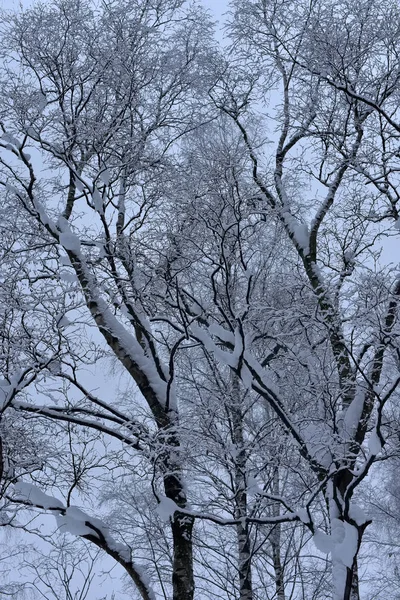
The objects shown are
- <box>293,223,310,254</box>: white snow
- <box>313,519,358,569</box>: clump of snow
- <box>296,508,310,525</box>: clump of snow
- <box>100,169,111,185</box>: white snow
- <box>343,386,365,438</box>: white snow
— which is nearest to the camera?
<box>313,519,358,569</box>: clump of snow

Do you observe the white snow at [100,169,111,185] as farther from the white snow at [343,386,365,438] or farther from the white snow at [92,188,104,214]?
the white snow at [343,386,365,438]

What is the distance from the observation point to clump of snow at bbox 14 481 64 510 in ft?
21.1

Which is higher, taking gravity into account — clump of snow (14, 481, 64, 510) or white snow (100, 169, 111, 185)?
white snow (100, 169, 111, 185)

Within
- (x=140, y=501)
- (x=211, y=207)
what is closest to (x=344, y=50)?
(x=211, y=207)

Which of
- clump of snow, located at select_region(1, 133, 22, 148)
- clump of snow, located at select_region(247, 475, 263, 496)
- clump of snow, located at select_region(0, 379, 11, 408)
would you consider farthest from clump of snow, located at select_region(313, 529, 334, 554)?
clump of snow, located at select_region(1, 133, 22, 148)

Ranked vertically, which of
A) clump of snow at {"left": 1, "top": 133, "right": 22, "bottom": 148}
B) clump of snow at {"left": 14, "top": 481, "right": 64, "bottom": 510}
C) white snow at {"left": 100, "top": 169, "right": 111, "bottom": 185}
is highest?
clump of snow at {"left": 1, "top": 133, "right": 22, "bottom": 148}

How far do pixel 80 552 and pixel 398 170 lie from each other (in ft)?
23.5

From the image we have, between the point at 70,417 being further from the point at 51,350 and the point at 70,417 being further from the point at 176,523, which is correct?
the point at 176,523

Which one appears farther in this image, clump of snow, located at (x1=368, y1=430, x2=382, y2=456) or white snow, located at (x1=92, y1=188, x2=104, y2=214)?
white snow, located at (x1=92, y1=188, x2=104, y2=214)

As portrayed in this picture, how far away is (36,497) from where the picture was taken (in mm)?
6457

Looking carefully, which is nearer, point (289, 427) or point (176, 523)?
point (289, 427)

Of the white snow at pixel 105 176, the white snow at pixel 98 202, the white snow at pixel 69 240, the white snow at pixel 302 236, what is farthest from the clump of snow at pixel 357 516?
the white snow at pixel 105 176

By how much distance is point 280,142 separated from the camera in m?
9.34

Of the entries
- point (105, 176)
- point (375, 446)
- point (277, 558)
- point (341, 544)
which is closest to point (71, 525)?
point (341, 544)
